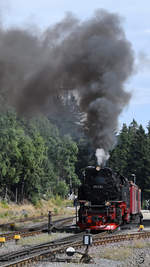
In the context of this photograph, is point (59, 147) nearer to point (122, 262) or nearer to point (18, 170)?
point (18, 170)

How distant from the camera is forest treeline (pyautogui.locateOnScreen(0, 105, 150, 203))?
1937 inches

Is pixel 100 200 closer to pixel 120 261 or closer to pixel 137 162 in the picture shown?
pixel 120 261

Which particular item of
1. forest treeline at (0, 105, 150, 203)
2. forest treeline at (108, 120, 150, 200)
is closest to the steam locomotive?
forest treeline at (0, 105, 150, 203)

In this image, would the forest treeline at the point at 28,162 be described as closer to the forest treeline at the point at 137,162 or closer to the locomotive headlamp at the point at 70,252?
the forest treeline at the point at 137,162

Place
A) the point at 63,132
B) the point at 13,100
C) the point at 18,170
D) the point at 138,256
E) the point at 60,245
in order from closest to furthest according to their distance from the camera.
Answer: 1. the point at 138,256
2. the point at 60,245
3. the point at 13,100
4. the point at 18,170
5. the point at 63,132

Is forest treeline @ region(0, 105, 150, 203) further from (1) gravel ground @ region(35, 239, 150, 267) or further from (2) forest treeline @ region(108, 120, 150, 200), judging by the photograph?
(1) gravel ground @ region(35, 239, 150, 267)

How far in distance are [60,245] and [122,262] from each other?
3.41 metres

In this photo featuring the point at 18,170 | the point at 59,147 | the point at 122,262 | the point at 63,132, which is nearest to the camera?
the point at 122,262

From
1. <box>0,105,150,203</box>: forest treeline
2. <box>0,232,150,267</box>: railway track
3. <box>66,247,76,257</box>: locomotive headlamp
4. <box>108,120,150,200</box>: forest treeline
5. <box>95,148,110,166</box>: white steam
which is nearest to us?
<box>0,232,150,267</box>: railway track

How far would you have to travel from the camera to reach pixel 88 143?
2161cm

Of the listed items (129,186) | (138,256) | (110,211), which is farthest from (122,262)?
(129,186)

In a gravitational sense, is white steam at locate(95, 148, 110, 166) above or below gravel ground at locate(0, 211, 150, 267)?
above

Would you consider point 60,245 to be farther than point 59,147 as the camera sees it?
No

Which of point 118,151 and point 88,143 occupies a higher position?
point 118,151
